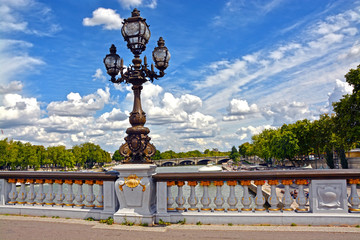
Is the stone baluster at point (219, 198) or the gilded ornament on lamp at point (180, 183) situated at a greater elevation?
the gilded ornament on lamp at point (180, 183)

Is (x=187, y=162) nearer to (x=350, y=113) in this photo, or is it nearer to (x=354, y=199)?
(x=350, y=113)

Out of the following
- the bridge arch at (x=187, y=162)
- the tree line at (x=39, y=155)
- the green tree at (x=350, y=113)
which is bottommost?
the bridge arch at (x=187, y=162)

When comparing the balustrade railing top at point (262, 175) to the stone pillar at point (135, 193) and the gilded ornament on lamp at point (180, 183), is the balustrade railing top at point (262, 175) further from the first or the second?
the stone pillar at point (135, 193)

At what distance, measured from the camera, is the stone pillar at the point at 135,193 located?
7238mm

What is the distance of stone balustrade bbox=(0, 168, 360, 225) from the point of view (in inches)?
268

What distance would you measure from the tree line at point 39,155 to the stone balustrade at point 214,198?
237 feet

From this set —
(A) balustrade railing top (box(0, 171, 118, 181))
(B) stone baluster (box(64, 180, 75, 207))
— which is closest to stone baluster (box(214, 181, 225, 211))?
(A) balustrade railing top (box(0, 171, 118, 181))

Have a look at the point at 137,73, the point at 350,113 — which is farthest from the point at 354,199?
the point at 350,113

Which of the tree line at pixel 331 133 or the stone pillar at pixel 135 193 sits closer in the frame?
the stone pillar at pixel 135 193

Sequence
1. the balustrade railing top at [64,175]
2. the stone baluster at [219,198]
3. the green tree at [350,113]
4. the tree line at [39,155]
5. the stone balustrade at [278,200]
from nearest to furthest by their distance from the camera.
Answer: the stone balustrade at [278,200]
the stone baluster at [219,198]
the balustrade railing top at [64,175]
the green tree at [350,113]
the tree line at [39,155]

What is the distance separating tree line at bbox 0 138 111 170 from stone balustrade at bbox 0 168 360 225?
72093 millimetres

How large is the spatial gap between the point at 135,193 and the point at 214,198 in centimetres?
198

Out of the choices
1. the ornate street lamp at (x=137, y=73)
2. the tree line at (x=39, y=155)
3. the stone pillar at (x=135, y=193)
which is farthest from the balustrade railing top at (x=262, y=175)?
the tree line at (x=39, y=155)

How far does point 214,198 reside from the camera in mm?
7340
